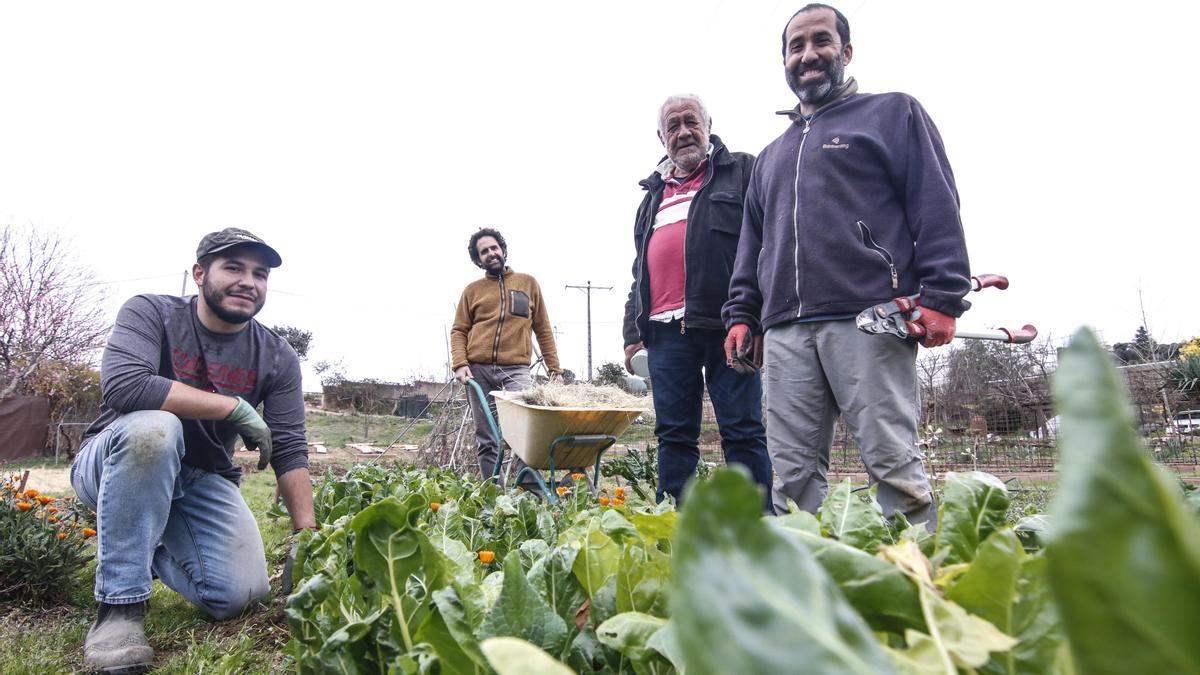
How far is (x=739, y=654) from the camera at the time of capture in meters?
0.29

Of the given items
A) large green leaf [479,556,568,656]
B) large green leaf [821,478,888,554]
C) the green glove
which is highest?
large green leaf [821,478,888,554]

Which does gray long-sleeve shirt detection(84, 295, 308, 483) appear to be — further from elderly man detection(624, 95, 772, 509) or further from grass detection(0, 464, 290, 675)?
elderly man detection(624, 95, 772, 509)

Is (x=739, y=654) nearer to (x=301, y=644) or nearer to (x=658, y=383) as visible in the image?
(x=301, y=644)

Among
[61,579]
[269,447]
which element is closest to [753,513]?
[269,447]

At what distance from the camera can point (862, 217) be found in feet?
8.60

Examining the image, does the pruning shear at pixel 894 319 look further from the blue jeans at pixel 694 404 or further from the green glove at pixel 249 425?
the green glove at pixel 249 425

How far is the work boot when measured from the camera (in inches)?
87.0

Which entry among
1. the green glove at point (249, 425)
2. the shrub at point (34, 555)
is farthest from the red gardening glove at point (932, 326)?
the shrub at point (34, 555)

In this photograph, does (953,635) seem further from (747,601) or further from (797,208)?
(797,208)

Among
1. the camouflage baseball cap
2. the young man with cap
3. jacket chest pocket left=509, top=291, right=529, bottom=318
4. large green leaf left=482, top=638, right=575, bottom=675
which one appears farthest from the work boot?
jacket chest pocket left=509, top=291, right=529, bottom=318

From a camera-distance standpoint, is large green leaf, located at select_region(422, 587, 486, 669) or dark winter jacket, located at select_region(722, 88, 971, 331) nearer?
large green leaf, located at select_region(422, 587, 486, 669)

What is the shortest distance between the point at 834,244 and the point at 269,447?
98.9 inches

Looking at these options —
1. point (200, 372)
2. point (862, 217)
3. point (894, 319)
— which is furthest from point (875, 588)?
point (200, 372)

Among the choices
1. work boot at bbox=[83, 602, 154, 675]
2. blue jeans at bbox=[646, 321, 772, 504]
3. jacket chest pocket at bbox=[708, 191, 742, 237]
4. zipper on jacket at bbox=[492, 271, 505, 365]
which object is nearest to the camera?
work boot at bbox=[83, 602, 154, 675]
